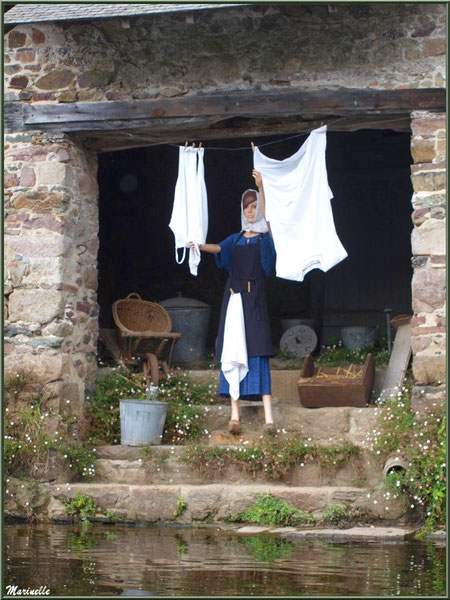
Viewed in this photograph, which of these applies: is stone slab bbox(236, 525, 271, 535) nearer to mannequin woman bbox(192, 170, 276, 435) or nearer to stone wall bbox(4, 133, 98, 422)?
mannequin woman bbox(192, 170, 276, 435)

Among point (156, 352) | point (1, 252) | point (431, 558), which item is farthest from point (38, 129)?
point (431, 558)

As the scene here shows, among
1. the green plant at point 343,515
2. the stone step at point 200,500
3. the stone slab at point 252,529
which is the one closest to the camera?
the stone slab at point 252,529

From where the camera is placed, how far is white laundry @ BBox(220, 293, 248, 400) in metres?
7.68

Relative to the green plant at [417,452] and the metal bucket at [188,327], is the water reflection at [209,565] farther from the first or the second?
the metal bucket at [188,327]

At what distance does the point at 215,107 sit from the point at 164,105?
0.45 meters

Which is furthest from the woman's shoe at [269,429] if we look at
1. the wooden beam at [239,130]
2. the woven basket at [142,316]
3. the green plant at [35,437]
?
the wooden beam at [239,130]

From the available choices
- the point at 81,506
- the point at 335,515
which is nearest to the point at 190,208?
the point at 81,506

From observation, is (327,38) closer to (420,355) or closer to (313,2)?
(313,2)

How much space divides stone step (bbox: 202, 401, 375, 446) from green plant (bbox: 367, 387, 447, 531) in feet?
1.05

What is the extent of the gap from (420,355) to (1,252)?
135 inches

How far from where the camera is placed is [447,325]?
6836 millimetres

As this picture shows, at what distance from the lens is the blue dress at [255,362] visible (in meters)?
7.67

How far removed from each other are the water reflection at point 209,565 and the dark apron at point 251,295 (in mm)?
1857


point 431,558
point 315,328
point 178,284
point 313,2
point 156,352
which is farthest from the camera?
point 178,284
